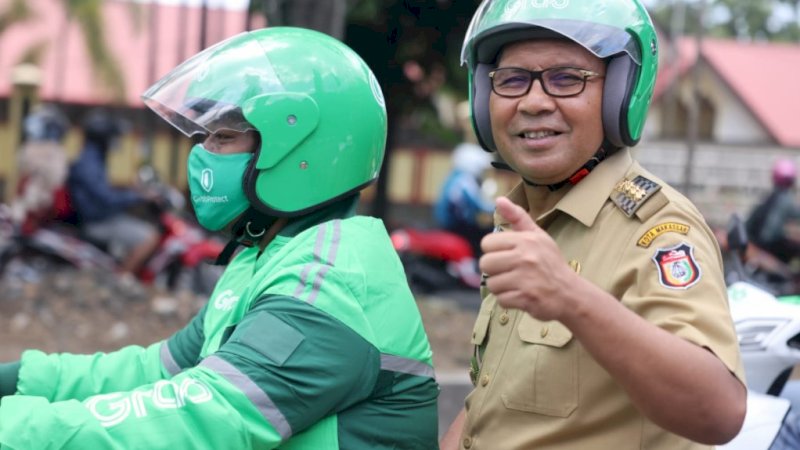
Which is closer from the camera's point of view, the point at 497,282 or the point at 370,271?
the point at 497,282

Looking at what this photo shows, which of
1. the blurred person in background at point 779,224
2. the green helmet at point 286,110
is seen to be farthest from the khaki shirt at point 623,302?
the blurred person in background at point 779,224

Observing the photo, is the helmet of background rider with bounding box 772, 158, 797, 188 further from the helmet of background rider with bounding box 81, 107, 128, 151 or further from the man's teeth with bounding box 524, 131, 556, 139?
the man's teeth with bounding box 524, 131, 556, 139

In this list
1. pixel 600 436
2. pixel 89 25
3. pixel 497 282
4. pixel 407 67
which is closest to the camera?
pixel 497 282

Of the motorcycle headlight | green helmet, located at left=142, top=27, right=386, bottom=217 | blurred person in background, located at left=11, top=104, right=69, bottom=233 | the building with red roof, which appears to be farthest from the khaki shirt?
the building with red roof

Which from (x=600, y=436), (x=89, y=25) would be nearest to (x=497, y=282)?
(x=600, y=436)

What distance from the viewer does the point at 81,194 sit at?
10.6m

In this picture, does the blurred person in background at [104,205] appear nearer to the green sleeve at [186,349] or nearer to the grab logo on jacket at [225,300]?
the green sleeve at [186,349]

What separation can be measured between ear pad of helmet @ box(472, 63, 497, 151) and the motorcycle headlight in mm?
1053

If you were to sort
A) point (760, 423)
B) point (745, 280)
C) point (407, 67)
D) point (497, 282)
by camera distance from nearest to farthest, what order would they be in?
1. point (497, 282)
2. point (760, 423)
3. point (745, 280)
4. point (407, 67)

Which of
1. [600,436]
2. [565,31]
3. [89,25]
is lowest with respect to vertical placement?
[89,25]

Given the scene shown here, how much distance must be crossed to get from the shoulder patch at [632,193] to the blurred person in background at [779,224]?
35.3 ft

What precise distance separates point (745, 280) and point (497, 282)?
7.53 feet

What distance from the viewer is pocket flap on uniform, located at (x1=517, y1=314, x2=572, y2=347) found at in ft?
7.13

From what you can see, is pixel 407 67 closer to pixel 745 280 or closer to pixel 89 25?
pixel 745 280
